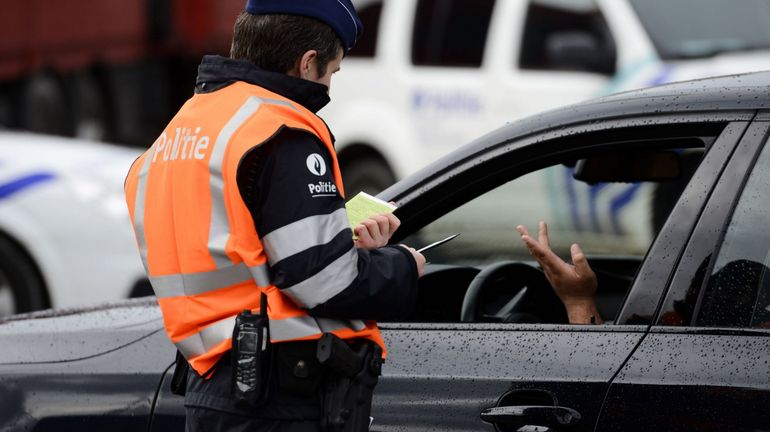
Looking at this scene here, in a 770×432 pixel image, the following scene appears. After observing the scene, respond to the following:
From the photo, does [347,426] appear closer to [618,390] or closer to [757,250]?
[618,390]

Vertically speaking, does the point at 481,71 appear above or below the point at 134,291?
above

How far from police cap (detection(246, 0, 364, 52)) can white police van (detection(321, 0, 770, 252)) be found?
166 inches

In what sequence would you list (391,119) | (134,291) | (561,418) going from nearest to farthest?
(561,418) < (134,291) < (391,119)

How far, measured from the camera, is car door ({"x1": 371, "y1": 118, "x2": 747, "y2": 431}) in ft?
8.96

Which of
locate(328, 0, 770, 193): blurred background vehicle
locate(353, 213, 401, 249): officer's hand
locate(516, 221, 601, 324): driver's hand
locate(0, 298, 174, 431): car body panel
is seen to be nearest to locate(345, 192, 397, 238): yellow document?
locate(353, 213, 401, 249): officer's hand

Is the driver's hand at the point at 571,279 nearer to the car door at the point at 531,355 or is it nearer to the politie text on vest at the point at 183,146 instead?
the car door at the point at 531,355

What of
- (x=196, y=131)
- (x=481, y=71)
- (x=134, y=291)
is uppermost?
(x=196, y=131)

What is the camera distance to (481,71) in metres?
8.66

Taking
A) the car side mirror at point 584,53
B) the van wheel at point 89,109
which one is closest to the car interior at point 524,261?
the car side mirror at point 584,53

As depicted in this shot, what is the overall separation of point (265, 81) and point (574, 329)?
769 millimetres

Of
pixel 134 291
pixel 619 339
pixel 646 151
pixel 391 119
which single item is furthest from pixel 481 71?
pixel 619 339

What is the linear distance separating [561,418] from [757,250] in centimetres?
48

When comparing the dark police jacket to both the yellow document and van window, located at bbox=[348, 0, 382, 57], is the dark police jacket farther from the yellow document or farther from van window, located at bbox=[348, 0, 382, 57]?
van window, located at bbox=[348, 0, 382, 57]

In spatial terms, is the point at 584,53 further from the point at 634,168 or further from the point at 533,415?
the point at 533,415
